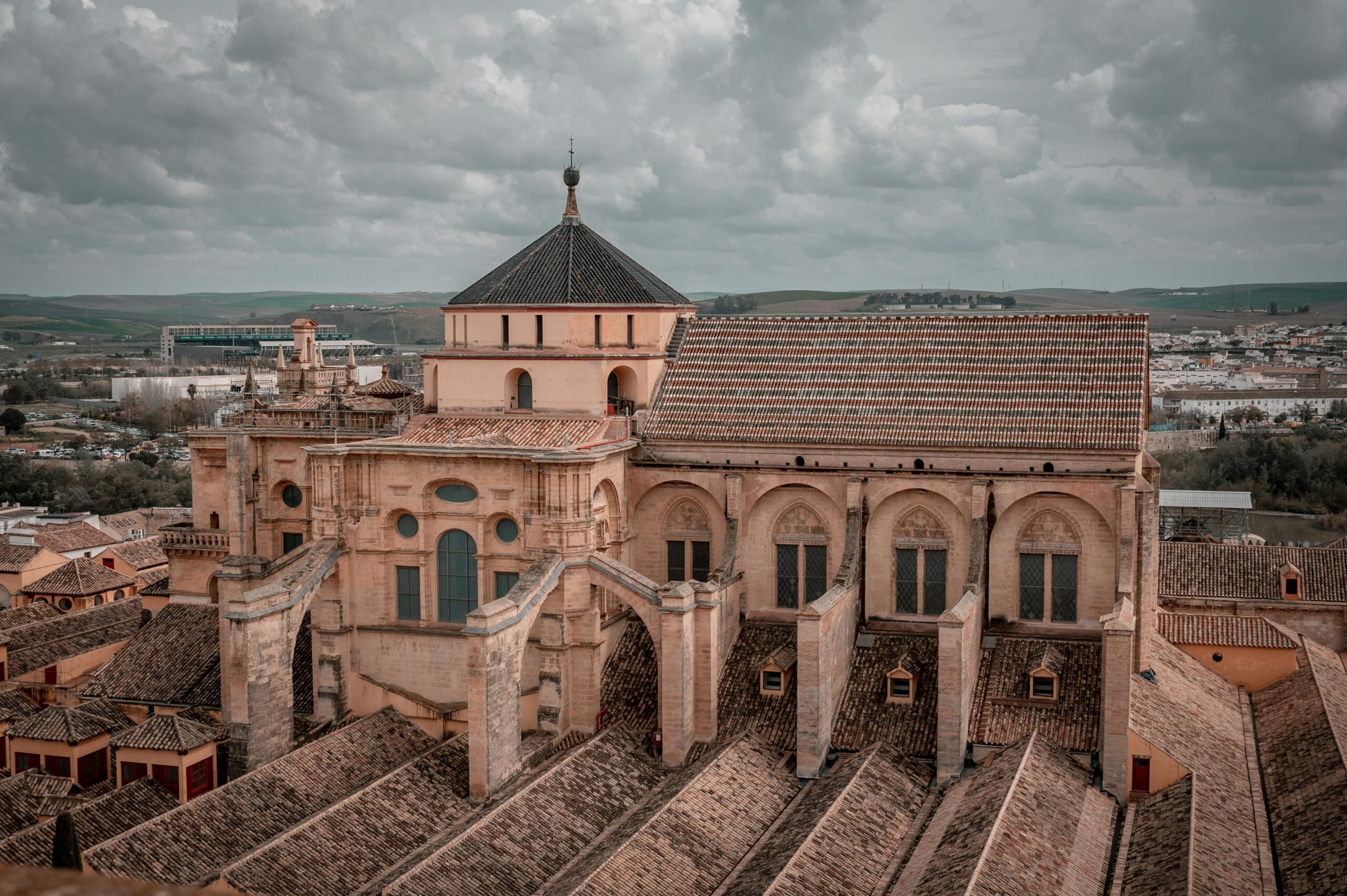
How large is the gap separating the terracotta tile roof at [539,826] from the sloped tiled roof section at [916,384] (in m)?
10.7

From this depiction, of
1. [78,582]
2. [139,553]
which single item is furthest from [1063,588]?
[139,553]

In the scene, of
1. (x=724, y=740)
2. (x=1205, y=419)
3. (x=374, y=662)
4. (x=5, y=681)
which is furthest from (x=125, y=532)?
(x=1205, y=419)

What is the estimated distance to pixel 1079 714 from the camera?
3306 cm

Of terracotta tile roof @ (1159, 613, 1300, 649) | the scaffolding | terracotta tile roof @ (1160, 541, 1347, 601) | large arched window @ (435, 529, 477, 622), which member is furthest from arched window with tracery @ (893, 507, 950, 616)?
the scaffolding

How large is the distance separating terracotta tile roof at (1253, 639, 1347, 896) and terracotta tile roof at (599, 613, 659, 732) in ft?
50.9

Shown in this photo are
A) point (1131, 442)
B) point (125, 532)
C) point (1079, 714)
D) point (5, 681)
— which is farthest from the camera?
point (125, 532)

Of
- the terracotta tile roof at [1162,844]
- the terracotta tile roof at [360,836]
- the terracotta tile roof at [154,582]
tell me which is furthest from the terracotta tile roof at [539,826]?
the terracotta tile roof at [154,582]

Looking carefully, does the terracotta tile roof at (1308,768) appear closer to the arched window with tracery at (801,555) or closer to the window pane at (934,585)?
the window pane at (934,585)

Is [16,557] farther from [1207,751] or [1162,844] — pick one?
[1162,844]

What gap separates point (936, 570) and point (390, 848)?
1729cm

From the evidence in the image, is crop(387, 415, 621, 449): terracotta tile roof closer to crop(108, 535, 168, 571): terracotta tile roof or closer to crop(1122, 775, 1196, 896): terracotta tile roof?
crop(1122, 775, 1196, 896): terracotta tile roof

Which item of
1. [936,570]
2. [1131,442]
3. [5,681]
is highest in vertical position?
[1131,442]

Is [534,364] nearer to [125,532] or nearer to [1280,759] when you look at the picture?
[1280,759]

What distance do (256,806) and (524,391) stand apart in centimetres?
1573
